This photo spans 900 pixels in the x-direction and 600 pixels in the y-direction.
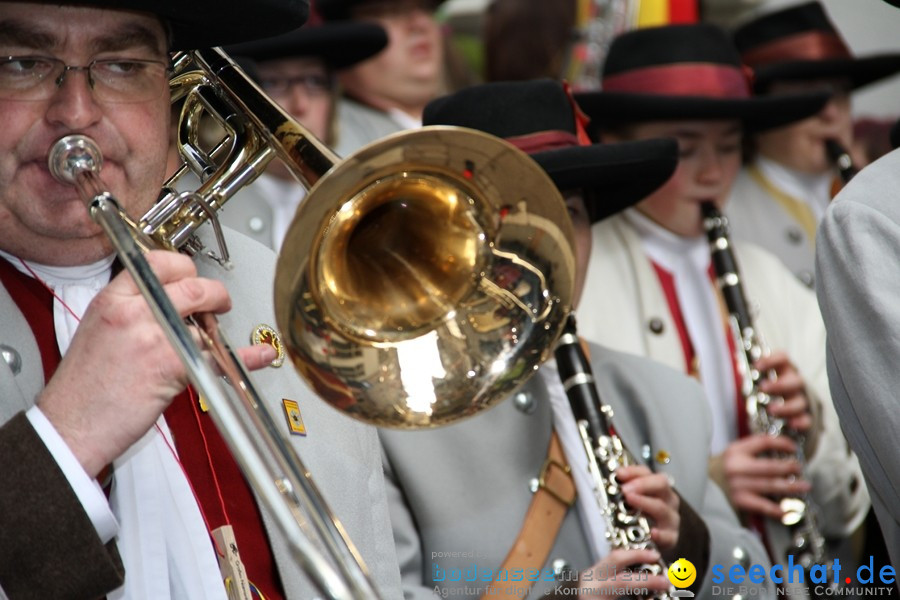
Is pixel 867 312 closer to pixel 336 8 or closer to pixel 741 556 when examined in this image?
pixel 741 556

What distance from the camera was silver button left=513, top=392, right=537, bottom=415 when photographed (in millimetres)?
3342

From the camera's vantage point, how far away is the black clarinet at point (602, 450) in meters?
3.07

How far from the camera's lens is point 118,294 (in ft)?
6.97

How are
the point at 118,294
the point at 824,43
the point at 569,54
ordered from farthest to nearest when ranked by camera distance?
the point at 569,54
the point at 824,43
the point at 118,294

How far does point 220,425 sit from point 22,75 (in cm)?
99

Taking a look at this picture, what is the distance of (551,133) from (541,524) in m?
1.13

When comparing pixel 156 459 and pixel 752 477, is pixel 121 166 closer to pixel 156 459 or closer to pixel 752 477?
pixel 156 459

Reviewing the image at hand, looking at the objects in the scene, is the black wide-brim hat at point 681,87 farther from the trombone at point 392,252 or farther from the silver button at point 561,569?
the trombone at point 392,252

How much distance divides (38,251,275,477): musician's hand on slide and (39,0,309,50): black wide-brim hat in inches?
24.2

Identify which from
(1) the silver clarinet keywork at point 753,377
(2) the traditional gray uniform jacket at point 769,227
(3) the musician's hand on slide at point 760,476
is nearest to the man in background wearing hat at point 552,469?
(3) the musician's hand on slide at point 760,476

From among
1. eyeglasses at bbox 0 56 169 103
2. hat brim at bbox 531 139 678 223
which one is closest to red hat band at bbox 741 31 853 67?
hat brim at bbox 531 139 678 223

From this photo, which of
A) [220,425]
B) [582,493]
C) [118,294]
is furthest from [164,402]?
[582,493]

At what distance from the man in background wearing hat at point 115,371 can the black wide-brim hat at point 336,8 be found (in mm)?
2568

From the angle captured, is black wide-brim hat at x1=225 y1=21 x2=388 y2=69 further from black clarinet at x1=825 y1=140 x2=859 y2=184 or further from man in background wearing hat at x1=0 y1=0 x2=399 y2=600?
black clarinet at x1=825 y1=140 x2=859 y2=184
